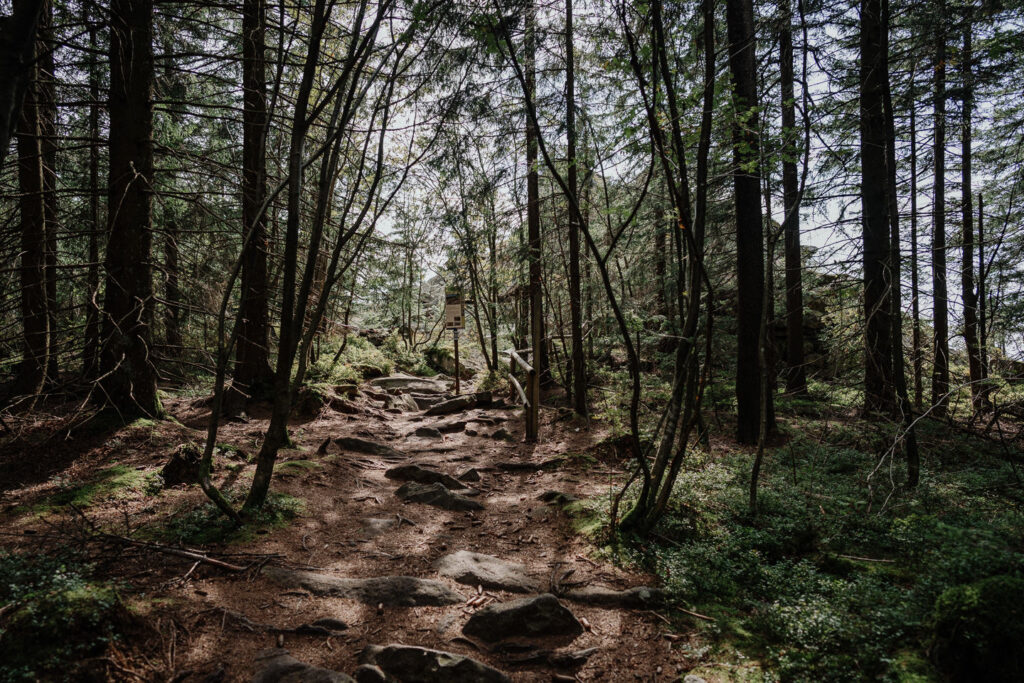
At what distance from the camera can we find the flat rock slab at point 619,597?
11.1ft

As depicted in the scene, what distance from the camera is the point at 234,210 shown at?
27.3 feet

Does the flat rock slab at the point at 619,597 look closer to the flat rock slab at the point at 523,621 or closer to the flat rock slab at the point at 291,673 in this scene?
the flat rock slab at the point at 523,621

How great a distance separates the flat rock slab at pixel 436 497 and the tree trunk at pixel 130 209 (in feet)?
10.7

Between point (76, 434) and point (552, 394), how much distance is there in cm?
889

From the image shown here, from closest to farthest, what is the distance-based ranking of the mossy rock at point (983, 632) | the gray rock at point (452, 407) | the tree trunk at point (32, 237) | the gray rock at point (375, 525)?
the mossy rock at point (983, 632) < the gray rock at point (375, 525) < the tree trunk at point (32, 237) < the gray rock at point (452, 407)

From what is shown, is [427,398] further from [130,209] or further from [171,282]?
[130,209]

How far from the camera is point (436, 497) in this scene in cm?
551

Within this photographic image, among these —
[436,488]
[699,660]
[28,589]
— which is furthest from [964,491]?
[28,589]

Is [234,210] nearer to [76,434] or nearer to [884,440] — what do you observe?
[76,434]

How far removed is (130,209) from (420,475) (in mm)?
4704

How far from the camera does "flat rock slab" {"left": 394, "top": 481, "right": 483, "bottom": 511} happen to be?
5.41 meters

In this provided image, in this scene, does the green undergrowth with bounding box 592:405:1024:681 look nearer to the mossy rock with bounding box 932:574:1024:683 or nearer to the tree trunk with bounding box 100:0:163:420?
the mossy rock with bounding box 932:574:1024:683

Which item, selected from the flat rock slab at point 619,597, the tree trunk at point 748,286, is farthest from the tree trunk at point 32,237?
the tree trunk at point 748,286

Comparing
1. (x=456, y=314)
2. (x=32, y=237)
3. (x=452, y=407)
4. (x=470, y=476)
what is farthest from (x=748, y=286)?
(x=32, y=237)
